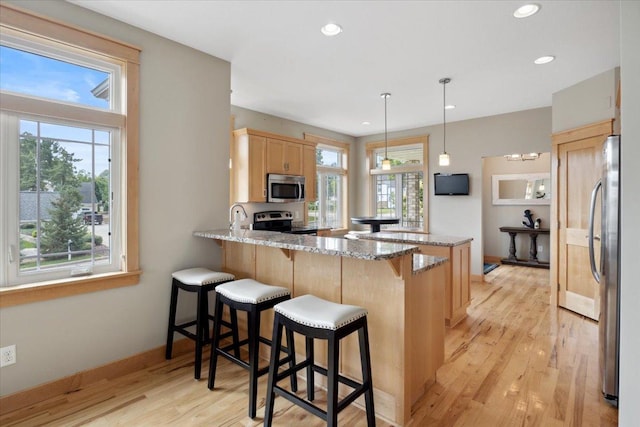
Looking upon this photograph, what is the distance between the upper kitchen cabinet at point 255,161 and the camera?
14.6ft

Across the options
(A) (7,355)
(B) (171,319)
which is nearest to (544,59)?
(B) (171,319)

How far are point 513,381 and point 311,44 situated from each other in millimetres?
3188

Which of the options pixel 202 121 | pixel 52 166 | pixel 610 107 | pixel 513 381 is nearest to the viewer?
pixel 52 166

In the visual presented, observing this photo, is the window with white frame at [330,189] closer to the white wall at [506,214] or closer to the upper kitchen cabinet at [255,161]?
the upper kitchen cabinet at [255,161]

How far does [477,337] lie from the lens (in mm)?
3248

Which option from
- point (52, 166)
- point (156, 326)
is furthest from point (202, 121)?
point (156, 326)

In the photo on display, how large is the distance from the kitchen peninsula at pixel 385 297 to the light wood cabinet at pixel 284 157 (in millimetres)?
2301

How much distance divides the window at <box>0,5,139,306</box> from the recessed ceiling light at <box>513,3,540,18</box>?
293 centimetres

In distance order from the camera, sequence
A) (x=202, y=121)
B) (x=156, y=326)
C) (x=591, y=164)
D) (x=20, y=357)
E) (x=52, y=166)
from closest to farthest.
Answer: (x=20, y=357)
(x=52, y=166)
(x=156, y=326)
(x=202, y=121)
(x=591, y=164)

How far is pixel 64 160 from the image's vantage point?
91.5 inches

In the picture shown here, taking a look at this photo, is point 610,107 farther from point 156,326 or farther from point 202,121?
point 156,326

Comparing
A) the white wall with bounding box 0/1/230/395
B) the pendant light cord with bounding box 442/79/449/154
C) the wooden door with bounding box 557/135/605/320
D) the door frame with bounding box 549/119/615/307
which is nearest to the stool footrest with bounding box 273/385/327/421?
the white wall with bounding box 0/1/230/395

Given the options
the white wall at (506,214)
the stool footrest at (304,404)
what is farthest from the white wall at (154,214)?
the white wall at (506,214)

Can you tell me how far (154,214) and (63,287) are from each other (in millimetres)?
787
